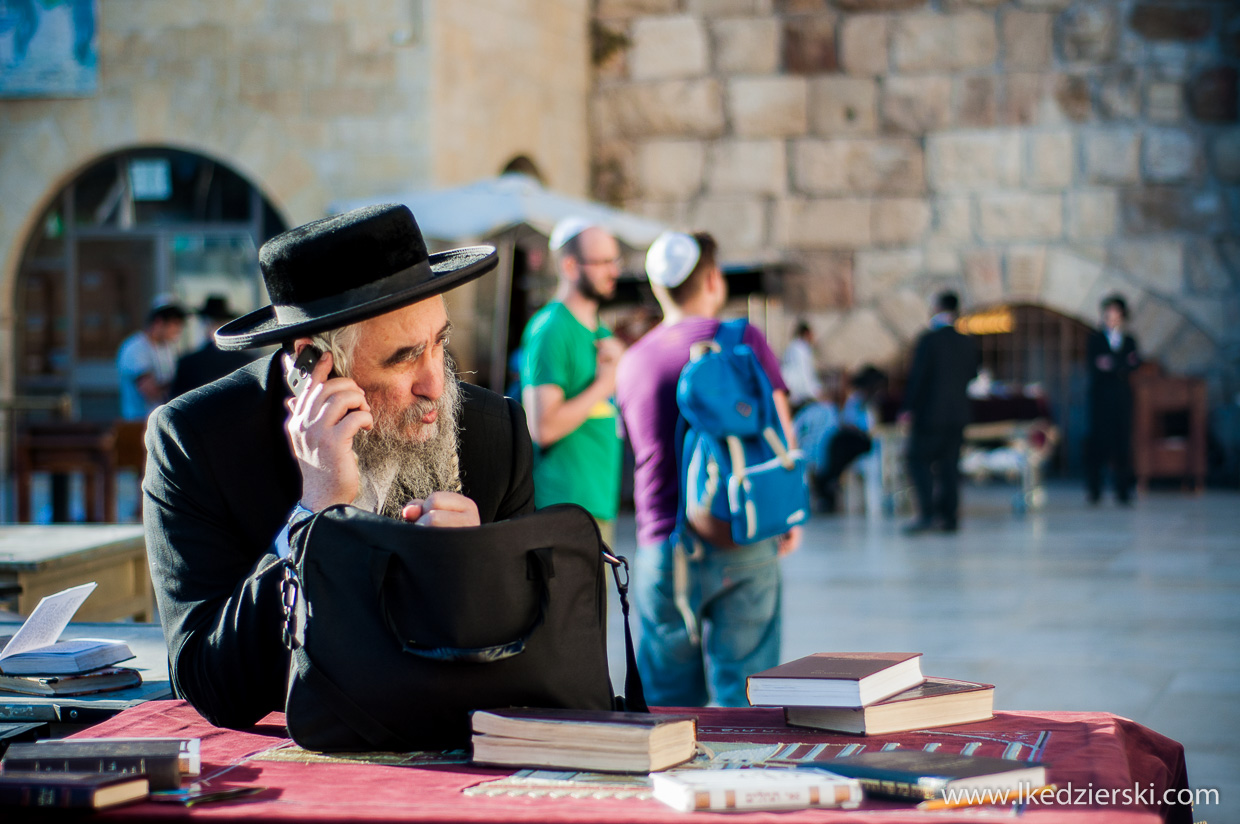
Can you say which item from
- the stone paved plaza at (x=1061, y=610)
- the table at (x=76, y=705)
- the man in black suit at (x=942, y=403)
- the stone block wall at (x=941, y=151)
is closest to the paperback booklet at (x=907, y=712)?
the table at (x=76, y=705)

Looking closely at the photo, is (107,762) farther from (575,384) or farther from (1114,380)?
(1114,380)

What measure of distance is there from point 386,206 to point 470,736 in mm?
837

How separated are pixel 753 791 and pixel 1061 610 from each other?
5663 millimetres

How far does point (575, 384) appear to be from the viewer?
4.31m

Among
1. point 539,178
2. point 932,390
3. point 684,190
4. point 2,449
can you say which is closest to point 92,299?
point 2,449

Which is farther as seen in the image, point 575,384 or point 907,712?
point 575,384

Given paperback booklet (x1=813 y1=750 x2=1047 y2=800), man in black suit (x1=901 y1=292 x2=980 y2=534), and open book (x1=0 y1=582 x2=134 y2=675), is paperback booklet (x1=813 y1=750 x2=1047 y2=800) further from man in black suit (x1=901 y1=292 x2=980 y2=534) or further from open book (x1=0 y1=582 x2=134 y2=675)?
man in black suit (x1=901 y1=292 x2=980 y2=534)

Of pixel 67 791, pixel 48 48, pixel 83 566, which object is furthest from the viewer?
pixel 48 48

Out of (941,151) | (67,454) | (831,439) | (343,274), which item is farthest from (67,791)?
(941,151)

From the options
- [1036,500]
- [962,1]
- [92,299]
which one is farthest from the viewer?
[962,1]

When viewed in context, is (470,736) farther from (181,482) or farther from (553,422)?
(553,422)

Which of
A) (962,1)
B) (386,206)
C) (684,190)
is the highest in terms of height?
(962,1)

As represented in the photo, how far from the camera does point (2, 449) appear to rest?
12.3 m

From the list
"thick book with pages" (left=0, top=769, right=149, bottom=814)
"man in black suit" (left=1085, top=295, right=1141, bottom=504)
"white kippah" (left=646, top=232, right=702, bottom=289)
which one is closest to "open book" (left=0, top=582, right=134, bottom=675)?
"thick book with pages" (left=0, top=769, right=149, bottom=814)
